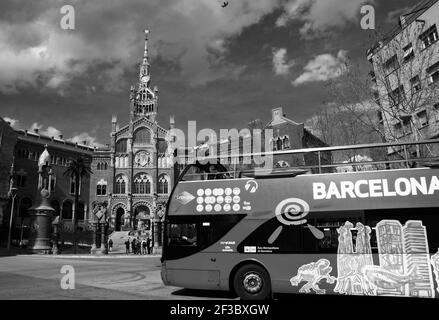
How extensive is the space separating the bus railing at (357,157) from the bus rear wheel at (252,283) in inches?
100

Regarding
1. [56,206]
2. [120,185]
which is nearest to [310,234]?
[120,185]

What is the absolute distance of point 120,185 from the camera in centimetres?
6681

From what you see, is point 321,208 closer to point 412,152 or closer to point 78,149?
point 412,152

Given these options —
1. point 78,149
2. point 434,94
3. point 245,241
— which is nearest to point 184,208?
point 245,241

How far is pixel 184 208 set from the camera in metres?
10.1

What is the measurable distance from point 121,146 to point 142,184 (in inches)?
325

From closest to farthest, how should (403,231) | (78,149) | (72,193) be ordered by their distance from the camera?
(403,231) < (72,193) < (78,149)

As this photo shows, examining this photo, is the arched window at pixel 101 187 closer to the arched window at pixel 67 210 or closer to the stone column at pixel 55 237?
the arched window at pixel 67 210

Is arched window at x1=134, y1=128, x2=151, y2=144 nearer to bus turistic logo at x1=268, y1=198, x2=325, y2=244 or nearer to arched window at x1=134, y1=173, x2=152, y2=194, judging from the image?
arched window at x1=134, y1=173, x2=152, y2=194

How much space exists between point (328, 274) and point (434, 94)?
1343cm

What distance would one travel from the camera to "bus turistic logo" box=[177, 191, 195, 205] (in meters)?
10.1

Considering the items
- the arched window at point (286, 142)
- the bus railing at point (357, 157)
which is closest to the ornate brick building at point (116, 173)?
the arched window at point (286, 142)

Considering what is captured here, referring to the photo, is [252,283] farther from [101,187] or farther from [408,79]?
[101,187]
